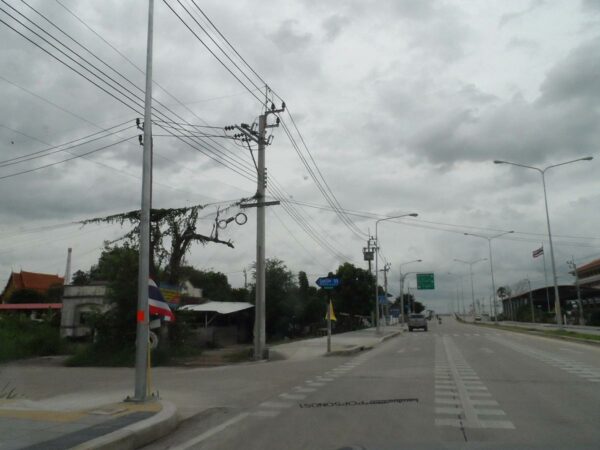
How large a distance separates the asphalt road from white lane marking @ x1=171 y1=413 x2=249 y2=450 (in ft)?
0.05

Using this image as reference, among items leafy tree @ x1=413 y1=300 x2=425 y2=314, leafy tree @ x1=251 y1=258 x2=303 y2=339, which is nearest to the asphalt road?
leafy tree @ x1=251 y1=258 x2=303 y2=339

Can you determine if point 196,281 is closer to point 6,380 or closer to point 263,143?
point 263,143

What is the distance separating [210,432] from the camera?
791cm

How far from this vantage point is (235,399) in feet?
36.6

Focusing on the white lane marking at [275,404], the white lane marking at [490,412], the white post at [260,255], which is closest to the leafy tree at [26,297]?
the white post at [260,255]

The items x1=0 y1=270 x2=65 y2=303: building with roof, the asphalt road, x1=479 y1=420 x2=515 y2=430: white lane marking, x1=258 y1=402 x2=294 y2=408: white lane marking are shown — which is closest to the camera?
the asphalt road

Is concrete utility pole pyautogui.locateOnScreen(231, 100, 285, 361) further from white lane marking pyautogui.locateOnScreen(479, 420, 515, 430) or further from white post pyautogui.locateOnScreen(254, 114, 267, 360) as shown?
white lane marking pyautogui.locateOnScreen(479, 420, 515, 430)

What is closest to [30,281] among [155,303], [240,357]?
[240,357]

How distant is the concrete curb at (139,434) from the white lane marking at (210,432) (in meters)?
0.54

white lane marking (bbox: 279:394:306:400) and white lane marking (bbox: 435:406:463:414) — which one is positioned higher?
white lane marking (bbox: 435:406:463:414)

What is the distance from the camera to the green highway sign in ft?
213

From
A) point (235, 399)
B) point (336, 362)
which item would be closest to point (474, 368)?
point (336, 362)

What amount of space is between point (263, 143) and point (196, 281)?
4634 cm

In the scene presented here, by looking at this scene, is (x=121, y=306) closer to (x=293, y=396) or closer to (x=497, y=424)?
(x=293, y=396)
